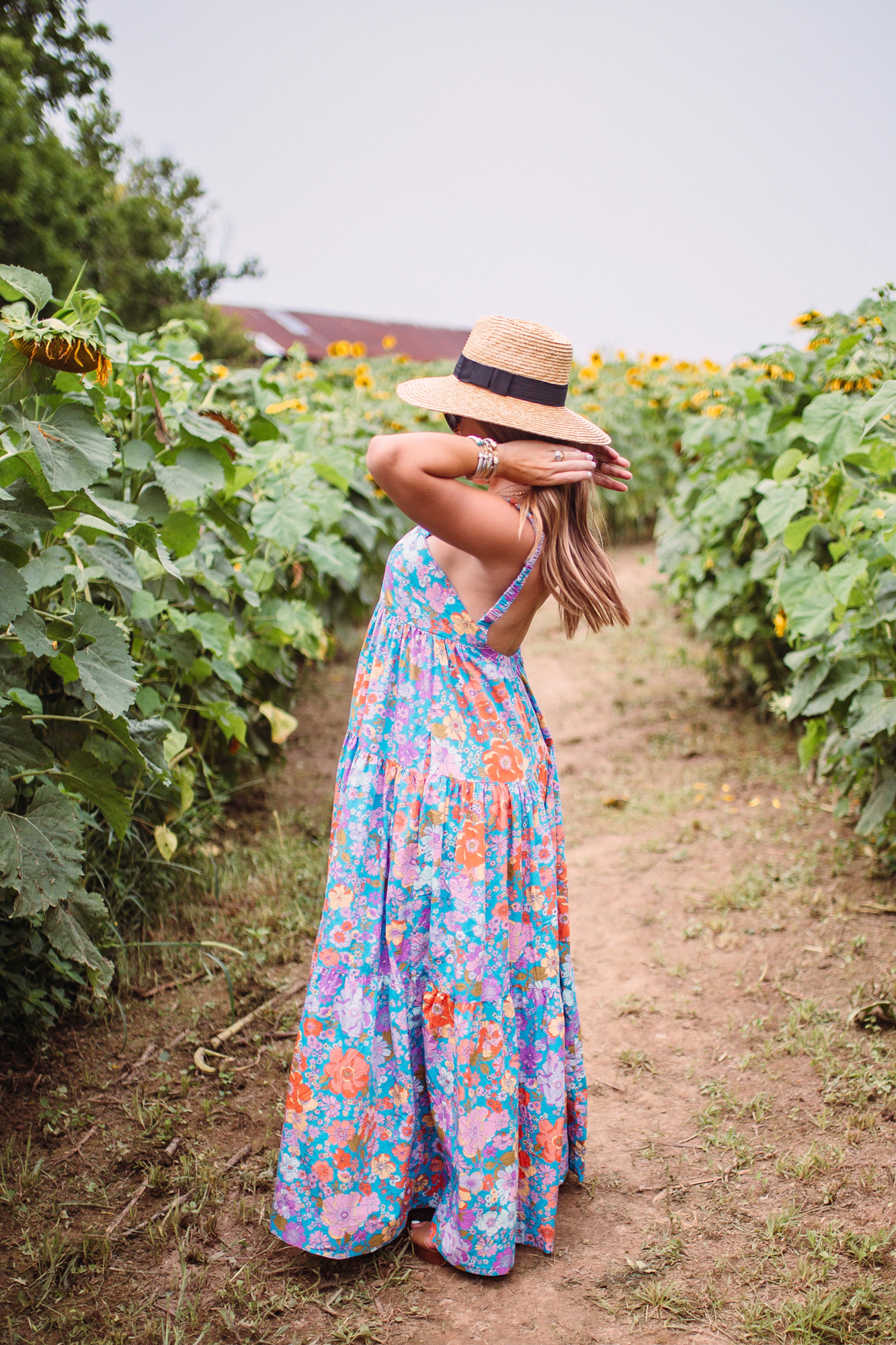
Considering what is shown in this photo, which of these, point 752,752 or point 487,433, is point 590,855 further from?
point 487,433

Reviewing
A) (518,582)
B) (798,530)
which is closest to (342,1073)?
(518,582)

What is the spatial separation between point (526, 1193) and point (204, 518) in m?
1.83

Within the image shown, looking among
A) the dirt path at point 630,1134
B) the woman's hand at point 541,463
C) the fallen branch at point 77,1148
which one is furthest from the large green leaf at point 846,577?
the fallen branch at point 77,1148

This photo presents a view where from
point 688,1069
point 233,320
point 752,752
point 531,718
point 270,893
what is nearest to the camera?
point 531,718

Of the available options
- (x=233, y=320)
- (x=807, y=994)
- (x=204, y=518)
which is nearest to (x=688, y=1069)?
(x=807, y=994)

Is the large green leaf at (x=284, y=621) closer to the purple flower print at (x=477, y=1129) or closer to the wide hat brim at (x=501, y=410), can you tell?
the wide hat brim at (x=501, y=410)

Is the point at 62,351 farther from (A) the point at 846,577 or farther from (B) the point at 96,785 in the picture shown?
(A) the point at 846,577

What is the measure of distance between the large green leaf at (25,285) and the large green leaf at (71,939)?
108 centimetres

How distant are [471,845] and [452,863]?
0.05m

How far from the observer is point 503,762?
5.87ft

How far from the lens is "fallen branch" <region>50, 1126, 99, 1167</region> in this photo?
2027mm

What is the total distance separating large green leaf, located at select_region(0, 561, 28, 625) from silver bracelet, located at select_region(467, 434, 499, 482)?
78cm

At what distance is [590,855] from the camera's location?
360 cm

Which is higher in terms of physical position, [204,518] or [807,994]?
[204,518]
